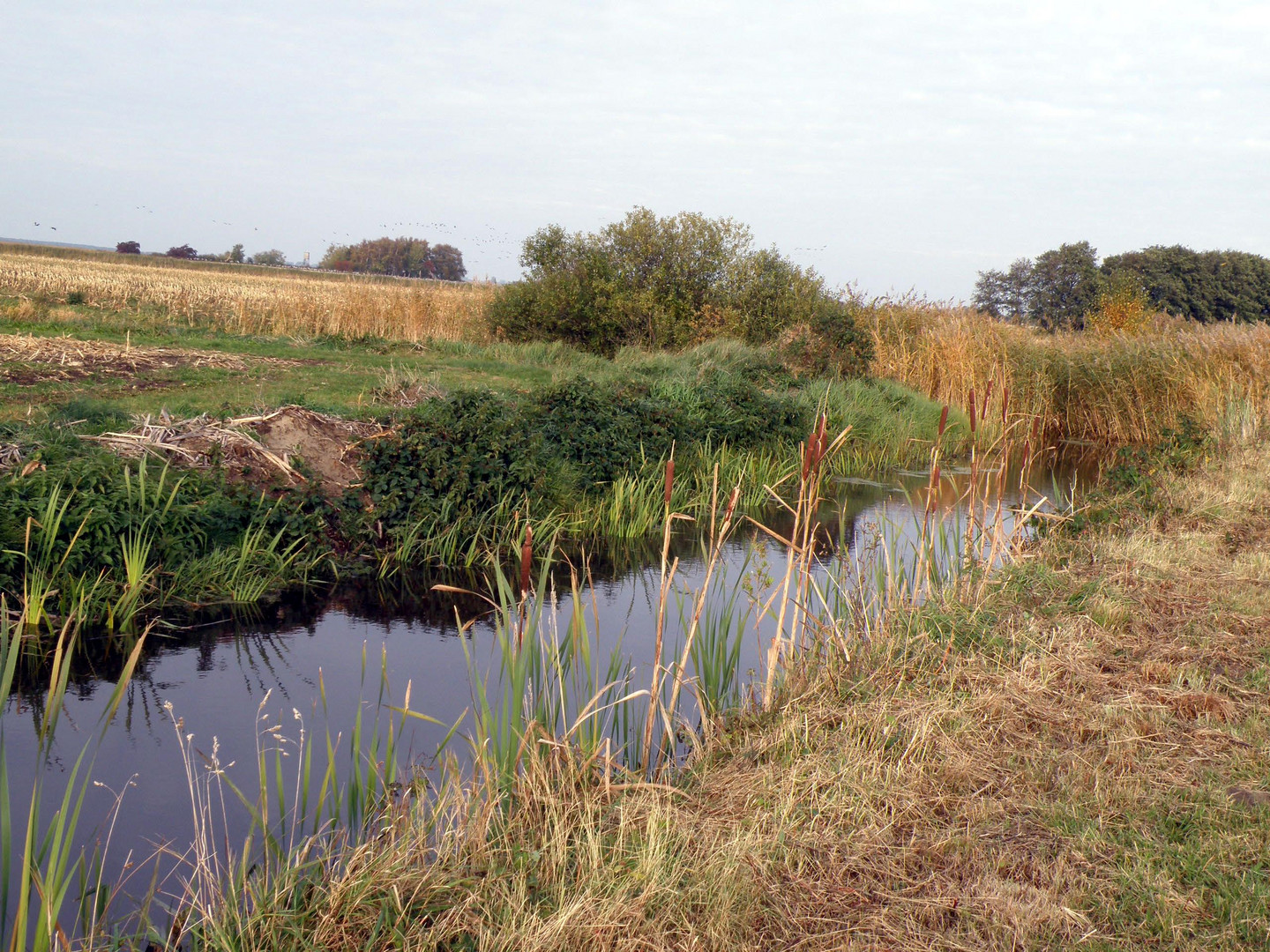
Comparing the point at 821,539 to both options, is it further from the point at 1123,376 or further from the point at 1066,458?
the point at 1123,376

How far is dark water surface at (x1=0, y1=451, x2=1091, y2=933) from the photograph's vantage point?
3.69 meters

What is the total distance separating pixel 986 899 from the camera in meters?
2.60

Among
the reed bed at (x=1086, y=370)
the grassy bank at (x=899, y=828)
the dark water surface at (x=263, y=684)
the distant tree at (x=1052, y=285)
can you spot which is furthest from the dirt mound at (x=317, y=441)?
the distant tree at (x=1052, y=285)

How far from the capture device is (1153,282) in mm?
38875

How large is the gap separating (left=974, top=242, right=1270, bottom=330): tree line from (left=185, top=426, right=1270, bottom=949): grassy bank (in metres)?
35.7

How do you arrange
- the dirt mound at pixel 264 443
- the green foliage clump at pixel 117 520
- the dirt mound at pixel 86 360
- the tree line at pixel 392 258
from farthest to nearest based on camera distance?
the tree line at pixel 392 258 → the dirt mound at pixel 86 360 → the dirt mound at pixel 264 443 → the green foliage clump at pixel 117 520

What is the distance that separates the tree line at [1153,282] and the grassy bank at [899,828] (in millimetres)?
35651

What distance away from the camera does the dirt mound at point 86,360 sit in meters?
9.49

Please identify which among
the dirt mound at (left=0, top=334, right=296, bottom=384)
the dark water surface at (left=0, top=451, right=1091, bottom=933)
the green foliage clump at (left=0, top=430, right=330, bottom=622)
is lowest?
the dark water surface at (left=0, top=451, right=1091, bottom=933)

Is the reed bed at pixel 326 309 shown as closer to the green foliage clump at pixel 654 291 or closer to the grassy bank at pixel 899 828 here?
the green foliage clump at pixel 654 291

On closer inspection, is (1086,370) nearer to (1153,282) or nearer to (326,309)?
(326,309)

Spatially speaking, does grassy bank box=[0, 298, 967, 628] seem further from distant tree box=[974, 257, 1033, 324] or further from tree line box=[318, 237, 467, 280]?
tree line box=[318, 237, 467, 280]

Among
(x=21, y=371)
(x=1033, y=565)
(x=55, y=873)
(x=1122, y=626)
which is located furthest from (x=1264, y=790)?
(x=21, y=371)

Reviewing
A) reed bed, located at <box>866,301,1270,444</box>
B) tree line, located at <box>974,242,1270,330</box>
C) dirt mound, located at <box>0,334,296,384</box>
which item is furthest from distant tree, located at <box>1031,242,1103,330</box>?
dirt mound, located at <box>0,334,296,384</box>
